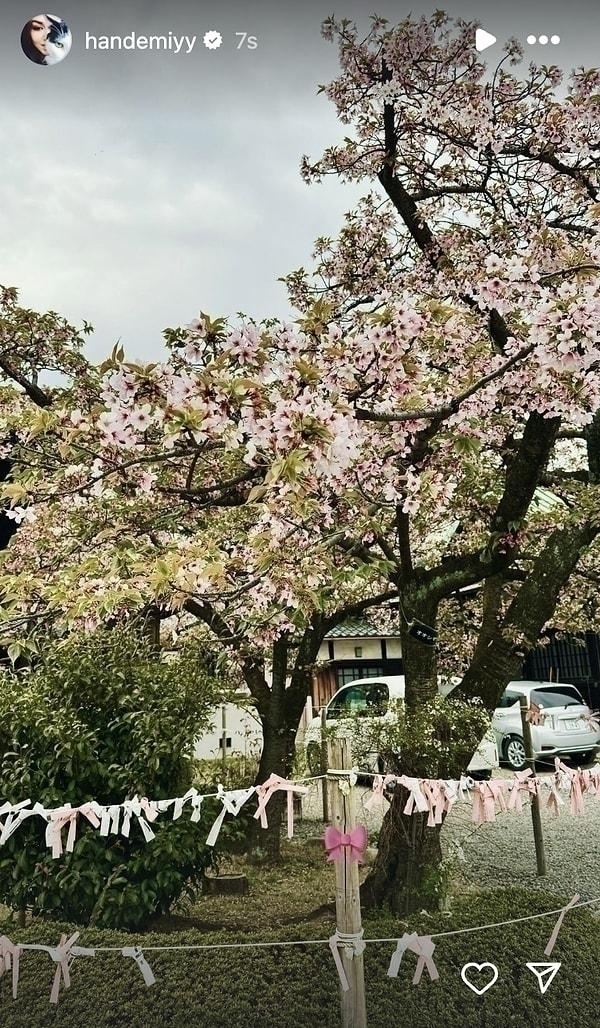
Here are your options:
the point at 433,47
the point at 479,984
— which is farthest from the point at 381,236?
the point at 479,984

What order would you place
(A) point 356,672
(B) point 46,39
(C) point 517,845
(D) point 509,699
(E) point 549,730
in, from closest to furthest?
(B) point 46,39
(C) point 517,845
(E) point 549,730
(D) point 509,699
(A) point 356,672

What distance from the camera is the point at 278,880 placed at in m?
3.33

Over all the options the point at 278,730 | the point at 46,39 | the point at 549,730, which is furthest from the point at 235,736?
the point at 46,39

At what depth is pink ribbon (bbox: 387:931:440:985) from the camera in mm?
1879

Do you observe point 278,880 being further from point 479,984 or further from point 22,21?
point 22,21

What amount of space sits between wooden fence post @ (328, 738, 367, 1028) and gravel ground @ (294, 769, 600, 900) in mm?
1032

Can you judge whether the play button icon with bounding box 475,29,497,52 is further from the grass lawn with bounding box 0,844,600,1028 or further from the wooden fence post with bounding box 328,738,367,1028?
the grass lawn with bounding box 0,844,600,1028

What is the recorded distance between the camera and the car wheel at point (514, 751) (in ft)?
18.3

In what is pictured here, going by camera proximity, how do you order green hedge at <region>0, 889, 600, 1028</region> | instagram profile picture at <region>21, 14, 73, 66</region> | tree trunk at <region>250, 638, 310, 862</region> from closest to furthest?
instagram profile picture at <region>21, 14, 73, 66</region> → green hedge at <region>0, 889, 600, 1028</region> → tree trunk at <region>250, 638, 310, 862</region>

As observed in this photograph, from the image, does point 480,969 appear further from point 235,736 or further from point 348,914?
point 235,736

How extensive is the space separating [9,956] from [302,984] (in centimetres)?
81

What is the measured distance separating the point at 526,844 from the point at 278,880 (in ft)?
4.88

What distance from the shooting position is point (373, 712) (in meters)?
2.90

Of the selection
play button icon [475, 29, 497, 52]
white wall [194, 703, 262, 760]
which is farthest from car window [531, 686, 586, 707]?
play button icon [475, 29, 497, 52]
